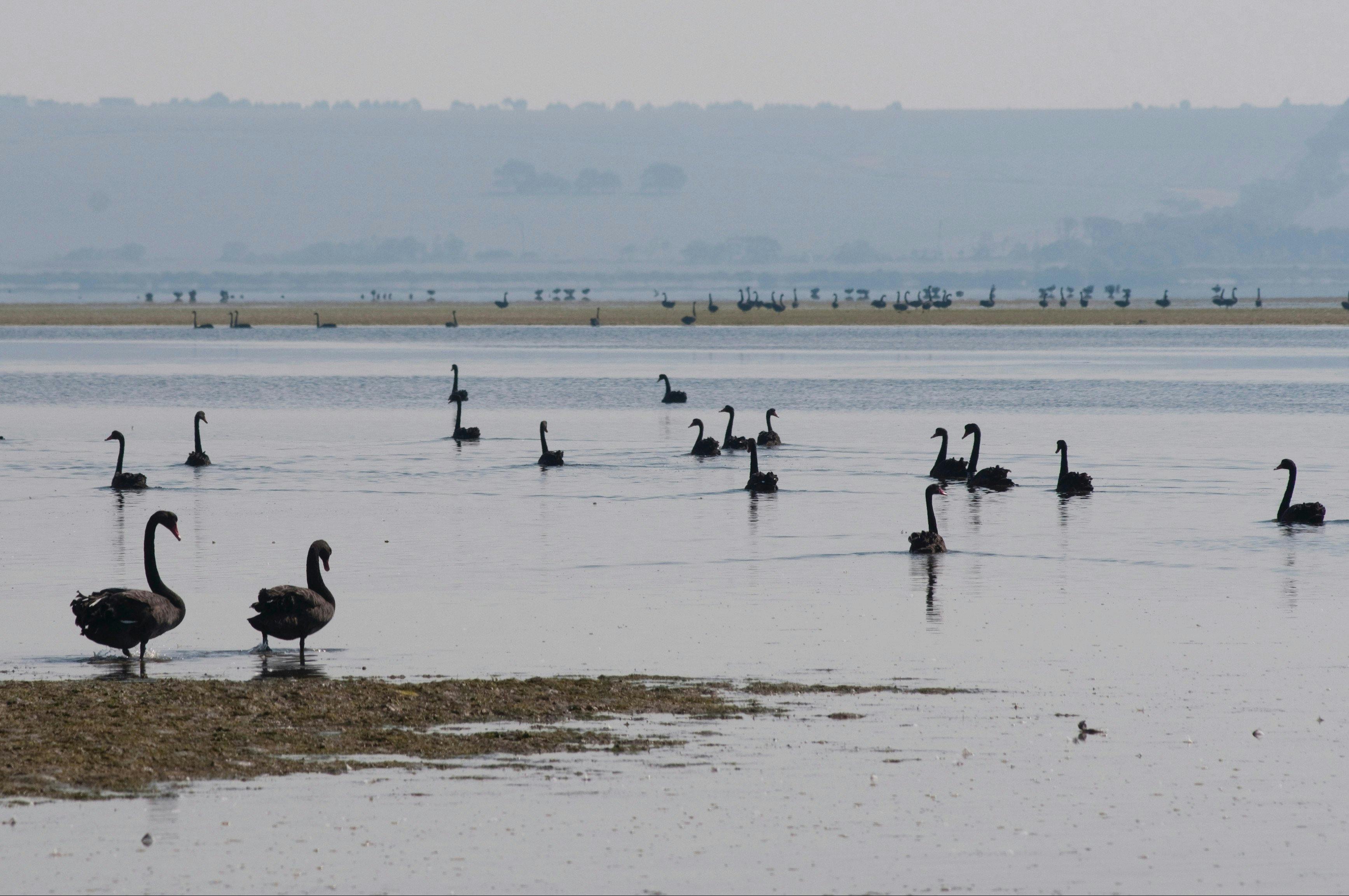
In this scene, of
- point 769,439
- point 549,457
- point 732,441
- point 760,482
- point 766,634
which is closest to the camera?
point 766,634

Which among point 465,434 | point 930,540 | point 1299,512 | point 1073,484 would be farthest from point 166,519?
point 465,434

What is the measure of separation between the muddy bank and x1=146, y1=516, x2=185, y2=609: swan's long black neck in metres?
118

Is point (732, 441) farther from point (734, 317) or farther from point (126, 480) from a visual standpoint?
point (734, 317)

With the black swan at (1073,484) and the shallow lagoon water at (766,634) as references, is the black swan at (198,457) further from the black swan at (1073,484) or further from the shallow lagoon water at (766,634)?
the black swan at (1073,484)

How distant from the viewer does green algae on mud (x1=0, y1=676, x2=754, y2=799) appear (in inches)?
492

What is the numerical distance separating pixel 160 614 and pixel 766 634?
578cm

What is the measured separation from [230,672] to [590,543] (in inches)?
398

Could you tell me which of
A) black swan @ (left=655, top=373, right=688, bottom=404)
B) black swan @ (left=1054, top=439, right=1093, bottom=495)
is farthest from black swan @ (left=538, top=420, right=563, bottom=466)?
black swan @ (left=655, top=373, right=688, bottom=404)

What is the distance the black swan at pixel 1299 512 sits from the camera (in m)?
27.1

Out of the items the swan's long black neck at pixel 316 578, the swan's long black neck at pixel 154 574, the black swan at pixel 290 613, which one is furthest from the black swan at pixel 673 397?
the black swan at pixel 290 613

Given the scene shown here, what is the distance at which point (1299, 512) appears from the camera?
2723cm

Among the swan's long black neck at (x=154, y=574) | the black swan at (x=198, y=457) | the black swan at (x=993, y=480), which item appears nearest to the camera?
the swan's long black neck at (x=154, y=574)

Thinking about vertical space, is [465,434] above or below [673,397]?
below

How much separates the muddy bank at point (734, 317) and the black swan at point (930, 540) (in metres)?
110
